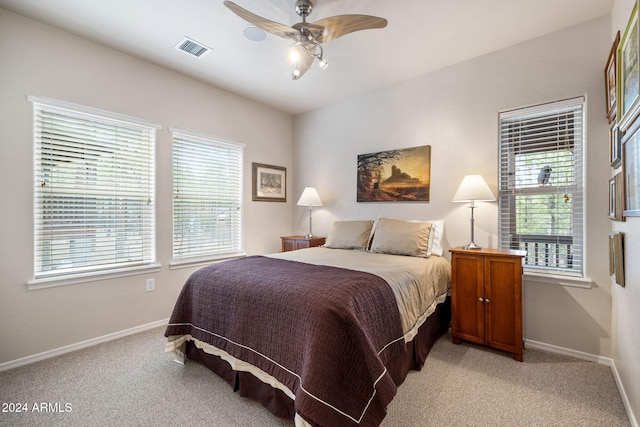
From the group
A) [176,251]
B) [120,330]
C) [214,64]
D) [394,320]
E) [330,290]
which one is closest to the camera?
[330,290]

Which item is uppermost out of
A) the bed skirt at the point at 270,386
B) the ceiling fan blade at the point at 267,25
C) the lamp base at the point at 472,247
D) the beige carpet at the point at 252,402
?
the ceiling fan blade at the point at 267,25

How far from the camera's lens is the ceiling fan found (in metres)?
1.76

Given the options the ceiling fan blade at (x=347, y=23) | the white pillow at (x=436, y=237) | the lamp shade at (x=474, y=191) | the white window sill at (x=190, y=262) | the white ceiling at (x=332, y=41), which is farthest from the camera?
the white window sill at (x=190, y=262)

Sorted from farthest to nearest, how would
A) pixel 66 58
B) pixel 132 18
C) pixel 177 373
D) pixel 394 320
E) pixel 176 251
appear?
pixel 176 251, pixel 66 58, pixel 132 18, pixel 177 373, pixel 394 320

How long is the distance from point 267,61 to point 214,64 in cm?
58

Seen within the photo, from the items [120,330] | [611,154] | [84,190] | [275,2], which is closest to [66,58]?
[84,190]

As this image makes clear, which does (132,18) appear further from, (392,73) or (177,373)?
(177,373)

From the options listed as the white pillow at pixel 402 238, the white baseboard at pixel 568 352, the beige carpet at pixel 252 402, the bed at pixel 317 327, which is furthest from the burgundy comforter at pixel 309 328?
the white baseboard at pixel 568 352

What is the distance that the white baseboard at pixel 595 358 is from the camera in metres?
1.64

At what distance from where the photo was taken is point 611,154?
83.2 inches

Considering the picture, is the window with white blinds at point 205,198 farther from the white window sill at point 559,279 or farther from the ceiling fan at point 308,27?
the white window sill at point 559,279

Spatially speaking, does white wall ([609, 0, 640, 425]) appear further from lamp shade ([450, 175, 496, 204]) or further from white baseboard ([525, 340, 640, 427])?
lamp shade ([450, 175, 496, 204])

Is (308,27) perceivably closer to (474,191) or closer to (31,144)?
(474,191)

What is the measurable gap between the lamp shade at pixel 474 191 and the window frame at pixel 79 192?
3.15 m
